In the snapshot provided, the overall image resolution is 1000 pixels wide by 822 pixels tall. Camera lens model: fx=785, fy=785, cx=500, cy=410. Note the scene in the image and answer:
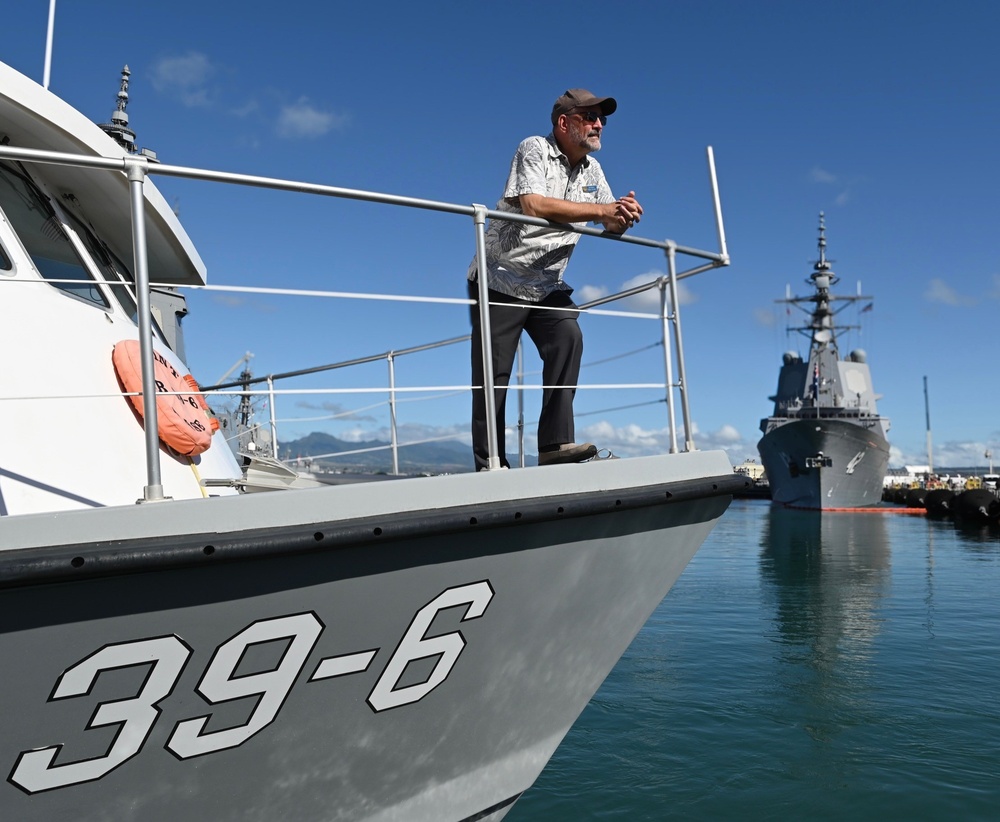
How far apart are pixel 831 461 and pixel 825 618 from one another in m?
31.7

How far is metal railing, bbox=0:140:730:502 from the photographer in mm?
2217

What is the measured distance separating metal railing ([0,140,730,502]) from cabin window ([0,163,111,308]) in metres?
0.46

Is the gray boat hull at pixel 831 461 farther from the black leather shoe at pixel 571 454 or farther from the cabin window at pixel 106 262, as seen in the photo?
the cabin window at pixel 106 262

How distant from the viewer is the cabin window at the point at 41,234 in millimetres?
3049

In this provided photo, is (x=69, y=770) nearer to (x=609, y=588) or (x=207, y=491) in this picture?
(x=207, y=491)

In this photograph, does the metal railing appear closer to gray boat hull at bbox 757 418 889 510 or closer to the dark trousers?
the dark trousers

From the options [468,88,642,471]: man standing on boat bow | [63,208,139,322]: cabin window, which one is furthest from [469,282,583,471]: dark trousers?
[63,208,139,322]: cabin window

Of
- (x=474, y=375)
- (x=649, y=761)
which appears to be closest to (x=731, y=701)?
(x=649, y=761)

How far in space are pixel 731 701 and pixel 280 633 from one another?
549 cm

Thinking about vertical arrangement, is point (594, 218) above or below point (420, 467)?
above

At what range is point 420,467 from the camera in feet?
14.6

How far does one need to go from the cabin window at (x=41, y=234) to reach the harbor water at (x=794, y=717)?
3714 millimetres

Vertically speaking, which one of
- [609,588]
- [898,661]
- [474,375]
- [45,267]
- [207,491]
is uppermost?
[45,267]

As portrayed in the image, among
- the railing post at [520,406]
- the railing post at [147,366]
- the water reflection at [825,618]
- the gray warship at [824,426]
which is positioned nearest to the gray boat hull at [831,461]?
the gray warship at [824,426]
